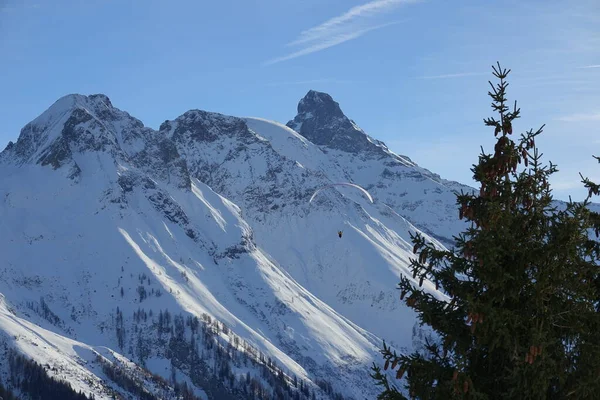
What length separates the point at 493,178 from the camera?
1948 centimetres

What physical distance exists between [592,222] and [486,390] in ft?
18.4

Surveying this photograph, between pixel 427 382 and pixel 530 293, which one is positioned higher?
pixel 530 293

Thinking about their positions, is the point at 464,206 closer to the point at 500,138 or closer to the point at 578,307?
the point at 500,138

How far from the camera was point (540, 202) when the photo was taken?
63.9 ft

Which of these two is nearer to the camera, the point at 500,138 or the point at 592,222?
the point at 500,138

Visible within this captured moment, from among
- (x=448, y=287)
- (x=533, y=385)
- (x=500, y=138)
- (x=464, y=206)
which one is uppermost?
(x=500, y=138)

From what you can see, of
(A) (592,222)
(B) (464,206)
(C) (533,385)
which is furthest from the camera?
(A) (592,222)

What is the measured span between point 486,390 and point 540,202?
5.13m

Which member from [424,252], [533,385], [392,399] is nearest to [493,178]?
[424,252]

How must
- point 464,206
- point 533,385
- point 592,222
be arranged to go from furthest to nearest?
1. point 592,222
2. point 464,206
3. point 533,385

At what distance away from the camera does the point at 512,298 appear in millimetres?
19203

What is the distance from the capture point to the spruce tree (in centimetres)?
1839

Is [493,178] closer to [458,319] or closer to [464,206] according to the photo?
[464,206]

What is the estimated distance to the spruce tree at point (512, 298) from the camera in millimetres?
18391
